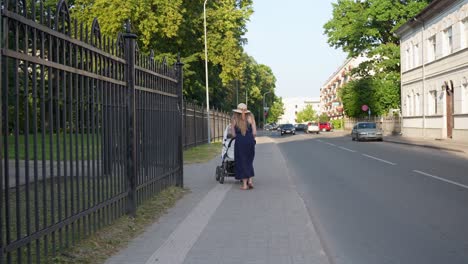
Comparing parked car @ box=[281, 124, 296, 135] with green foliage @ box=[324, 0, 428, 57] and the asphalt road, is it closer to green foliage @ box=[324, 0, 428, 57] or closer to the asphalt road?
green foliage @ box=[324, 0, 428, 57]

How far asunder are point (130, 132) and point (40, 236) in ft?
9.55

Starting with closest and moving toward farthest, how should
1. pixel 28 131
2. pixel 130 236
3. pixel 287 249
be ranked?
pixel 28 131 < pixel 287 249 < pixel 130 236

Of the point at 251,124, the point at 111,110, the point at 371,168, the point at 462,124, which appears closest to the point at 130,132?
the point at 111,110

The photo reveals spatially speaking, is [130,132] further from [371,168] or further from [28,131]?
[371,168]

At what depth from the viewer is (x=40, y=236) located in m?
4.62

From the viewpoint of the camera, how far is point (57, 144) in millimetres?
5023

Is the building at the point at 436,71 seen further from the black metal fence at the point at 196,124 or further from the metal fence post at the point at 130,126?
the metal fence post at the point at 130,126

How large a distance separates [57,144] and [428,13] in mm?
34979

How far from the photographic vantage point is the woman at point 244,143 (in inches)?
430

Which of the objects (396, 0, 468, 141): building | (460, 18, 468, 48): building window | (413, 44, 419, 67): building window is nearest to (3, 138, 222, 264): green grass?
(396, 0, 468, 141): building

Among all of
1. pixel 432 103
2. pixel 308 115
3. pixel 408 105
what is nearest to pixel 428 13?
pixel 432 103

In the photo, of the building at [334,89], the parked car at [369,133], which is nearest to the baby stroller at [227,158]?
the parked car at [369,133]

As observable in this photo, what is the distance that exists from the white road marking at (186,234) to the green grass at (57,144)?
135 cm

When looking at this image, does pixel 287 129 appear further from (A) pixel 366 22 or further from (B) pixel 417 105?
(B) pixel 417 105
